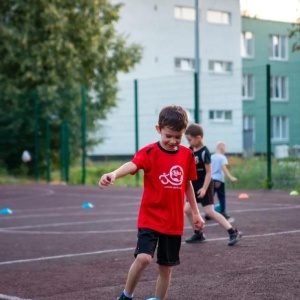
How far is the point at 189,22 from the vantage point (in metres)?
53.8

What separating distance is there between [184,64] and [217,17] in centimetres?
386

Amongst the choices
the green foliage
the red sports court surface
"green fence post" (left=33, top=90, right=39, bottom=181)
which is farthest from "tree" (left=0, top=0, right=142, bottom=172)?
the red sports court surface

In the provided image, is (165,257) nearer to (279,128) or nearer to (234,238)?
(234,238)

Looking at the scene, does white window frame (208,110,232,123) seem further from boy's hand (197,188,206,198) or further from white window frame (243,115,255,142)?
boy's hand (197,188,206,198)

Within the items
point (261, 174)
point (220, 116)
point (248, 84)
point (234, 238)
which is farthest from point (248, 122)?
point (234, 238)

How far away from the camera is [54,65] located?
3662 cm

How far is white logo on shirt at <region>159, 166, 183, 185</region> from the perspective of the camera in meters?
7.07

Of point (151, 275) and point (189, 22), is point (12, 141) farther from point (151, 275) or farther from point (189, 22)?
point (151, 275)

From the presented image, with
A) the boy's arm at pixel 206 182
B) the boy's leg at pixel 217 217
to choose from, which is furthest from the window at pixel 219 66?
the boy's arm at pixel 206 182

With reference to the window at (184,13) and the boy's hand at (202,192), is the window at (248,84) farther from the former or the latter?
the window at (184,13)

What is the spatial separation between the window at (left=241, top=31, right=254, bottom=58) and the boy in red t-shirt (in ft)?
166

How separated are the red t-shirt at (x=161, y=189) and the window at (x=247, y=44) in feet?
166

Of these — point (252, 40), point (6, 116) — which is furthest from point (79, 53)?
point (252, 40)

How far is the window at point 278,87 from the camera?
21750 mm
